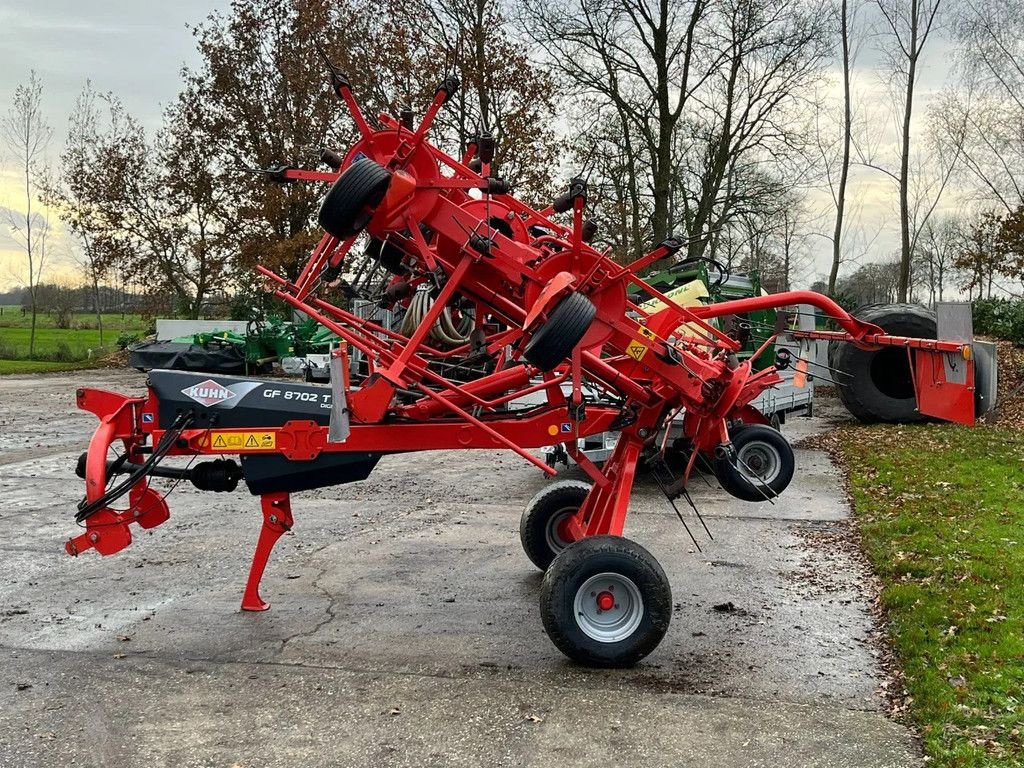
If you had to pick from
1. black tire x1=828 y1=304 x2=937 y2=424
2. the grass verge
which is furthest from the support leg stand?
the grass verge

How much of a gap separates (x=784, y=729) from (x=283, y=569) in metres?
4.35

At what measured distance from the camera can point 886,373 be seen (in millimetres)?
16125

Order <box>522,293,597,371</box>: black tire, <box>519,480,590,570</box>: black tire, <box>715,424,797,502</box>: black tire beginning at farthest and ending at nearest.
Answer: <box>519,480,590,570</box>: black tire → <box>715,424,797,502</box>: black tire → <box>522,293,597,371</box>: black tire

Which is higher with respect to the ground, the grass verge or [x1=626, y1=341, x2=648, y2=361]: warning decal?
[x1=626, y1=341, x2=648, y2=361]: warning decal

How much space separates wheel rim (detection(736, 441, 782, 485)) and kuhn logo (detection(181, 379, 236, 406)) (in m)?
3.40

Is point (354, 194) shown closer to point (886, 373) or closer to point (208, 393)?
point (208, 393)

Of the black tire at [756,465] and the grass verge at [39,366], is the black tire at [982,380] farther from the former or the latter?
the grass verge at [39,366]

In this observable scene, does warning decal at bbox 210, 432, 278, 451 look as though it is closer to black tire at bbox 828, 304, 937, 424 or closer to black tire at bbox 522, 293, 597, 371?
black tire at bbox 522, 293, 597, 371

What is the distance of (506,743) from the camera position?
15.2 feet

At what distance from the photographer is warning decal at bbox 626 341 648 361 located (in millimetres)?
5941

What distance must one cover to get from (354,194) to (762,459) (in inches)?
132

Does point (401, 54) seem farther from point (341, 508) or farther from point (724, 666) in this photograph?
point (724, 666)

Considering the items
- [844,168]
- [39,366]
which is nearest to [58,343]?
[39,366]

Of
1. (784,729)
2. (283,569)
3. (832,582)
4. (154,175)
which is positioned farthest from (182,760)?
(154,175)
